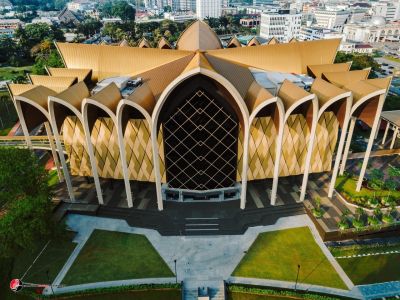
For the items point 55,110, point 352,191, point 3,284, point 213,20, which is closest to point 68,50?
point 55,110

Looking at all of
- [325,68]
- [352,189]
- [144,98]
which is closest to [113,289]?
[144,98]

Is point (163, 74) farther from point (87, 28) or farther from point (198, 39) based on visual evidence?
point (87, 28)

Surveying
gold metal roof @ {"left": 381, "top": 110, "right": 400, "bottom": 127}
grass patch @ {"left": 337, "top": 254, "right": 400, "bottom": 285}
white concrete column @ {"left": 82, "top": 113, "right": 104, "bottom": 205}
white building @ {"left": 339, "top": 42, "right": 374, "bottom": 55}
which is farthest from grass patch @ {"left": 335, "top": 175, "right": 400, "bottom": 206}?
white building @ {"left": 339, "top": 42, "right": 374, "bottom": 55}

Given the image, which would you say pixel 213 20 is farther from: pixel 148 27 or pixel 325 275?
pixel 325 275

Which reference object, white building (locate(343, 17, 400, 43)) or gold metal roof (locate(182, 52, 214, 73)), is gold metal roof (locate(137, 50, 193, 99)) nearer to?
gold metal roof (locate(182, 52, 214, 73))

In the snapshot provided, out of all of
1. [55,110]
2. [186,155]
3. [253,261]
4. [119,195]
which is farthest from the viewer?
[119,195]
